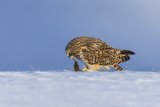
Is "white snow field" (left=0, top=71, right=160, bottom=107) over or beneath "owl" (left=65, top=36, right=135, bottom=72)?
over

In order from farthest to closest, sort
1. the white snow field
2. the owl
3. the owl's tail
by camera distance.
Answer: the owl's tail < the owl < the white snow field

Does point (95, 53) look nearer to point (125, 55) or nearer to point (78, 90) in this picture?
point (125, 55)

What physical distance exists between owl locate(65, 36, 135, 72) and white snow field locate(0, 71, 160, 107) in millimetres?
2875

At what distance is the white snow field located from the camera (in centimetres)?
666

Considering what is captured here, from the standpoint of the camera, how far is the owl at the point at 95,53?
11875 mm

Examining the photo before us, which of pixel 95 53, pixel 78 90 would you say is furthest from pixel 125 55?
pixel 78 90

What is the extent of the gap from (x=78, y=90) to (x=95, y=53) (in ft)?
15.7

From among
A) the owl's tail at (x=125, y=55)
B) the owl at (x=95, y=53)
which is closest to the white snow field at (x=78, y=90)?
the owl at (x=95, y=53)

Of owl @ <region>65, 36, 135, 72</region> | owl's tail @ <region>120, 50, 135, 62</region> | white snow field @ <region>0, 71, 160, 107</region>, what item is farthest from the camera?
owl's tail @ <region>120, 50, 135, 62</region>

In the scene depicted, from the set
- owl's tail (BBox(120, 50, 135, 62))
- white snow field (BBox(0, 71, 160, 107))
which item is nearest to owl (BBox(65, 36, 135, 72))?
owl's tail (BBox(120, 50, 135, 62))

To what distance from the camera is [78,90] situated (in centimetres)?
734

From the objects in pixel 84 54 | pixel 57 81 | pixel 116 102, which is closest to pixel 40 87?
pixel 57 81

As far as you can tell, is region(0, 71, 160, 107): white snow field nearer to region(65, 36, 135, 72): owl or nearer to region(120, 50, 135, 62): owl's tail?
region(65, 36, 135, 72): owl

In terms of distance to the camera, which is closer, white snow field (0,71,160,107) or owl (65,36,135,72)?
white snow field (0,71,160,107)
